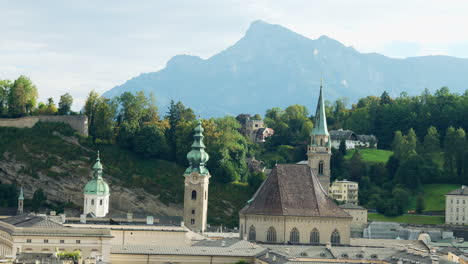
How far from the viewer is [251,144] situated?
6132 inches

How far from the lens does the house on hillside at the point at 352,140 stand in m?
161

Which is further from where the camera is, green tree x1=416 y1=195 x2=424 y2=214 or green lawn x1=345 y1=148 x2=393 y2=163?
green lawn x1=345 y1=148 x2=393 y2=163

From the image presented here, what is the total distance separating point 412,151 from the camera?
14250 cm

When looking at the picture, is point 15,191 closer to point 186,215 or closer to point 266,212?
point 186,215

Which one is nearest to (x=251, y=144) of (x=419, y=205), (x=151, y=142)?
(x=151, y=142)

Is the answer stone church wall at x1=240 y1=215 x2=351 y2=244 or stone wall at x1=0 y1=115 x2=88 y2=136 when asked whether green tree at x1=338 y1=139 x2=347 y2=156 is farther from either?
stone church wall at x1=240 y1=215 x2=351 y2=244

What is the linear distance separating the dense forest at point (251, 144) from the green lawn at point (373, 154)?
1.77 m

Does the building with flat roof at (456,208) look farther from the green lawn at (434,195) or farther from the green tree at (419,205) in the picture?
the green lawn at (434,195)

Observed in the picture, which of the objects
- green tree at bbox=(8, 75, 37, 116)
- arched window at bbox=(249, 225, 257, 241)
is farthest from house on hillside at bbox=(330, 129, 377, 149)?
arched window at bbox=(249, 225, 257, 241)

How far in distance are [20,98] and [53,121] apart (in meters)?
6.67

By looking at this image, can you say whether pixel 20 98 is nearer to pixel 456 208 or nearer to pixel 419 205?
pixel 419 205

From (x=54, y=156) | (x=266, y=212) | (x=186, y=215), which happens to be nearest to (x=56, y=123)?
(x=54, y=156)

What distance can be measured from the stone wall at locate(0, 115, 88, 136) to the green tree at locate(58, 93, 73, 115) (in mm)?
4682

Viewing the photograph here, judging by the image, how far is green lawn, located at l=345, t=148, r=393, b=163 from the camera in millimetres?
151500
